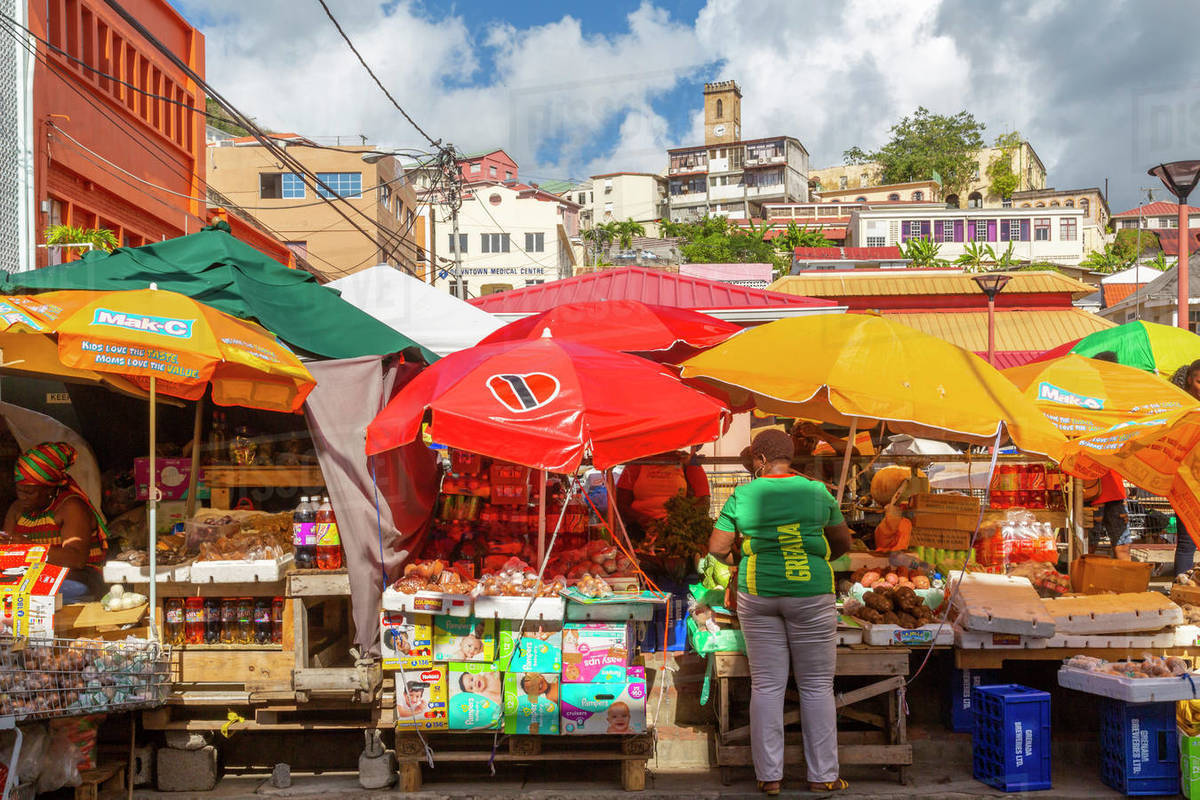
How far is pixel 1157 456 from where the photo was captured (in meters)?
7.50

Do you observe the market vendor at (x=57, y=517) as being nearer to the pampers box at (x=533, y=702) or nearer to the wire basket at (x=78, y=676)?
the wire basket at (x=78, y=676)

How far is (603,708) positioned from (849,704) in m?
1.72

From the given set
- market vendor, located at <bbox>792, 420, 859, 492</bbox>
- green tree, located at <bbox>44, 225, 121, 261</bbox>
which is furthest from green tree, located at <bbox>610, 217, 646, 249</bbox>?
market vendor, located at <bbox>792, 420, 859, 492</bbox>

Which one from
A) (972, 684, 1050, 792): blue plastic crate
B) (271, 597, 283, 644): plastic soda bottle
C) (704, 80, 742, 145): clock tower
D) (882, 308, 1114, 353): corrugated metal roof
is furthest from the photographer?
(704, 80, 742, 145): clock tower

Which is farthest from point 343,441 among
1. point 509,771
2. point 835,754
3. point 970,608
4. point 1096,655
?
point 1096,655

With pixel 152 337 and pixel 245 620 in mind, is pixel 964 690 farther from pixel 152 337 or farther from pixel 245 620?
pixel 152 337

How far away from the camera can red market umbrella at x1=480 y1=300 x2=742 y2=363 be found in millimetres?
8484

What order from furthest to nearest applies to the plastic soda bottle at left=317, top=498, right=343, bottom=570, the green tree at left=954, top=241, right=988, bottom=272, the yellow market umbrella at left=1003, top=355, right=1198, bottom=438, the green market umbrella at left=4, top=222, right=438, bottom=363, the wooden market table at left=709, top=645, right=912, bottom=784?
the green tree at left=954, top=241, right=988, bottom=272 < the yellow market umbrella at left=1003, top=355, right=1198, bottom=438 < the green market umbrella at left=4, top=222, right=438, bottom=363 < the plastic soda bottle at left=317, top=498, right=343, bottom=570 < the wooden market table at left=709, top=645, right=912, bottom=784

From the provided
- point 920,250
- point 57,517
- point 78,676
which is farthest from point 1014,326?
point 78,676

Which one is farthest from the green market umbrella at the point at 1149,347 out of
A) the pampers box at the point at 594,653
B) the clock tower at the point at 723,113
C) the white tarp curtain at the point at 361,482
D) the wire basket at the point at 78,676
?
the clock tower at the point at 723,113

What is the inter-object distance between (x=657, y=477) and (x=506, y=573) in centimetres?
265

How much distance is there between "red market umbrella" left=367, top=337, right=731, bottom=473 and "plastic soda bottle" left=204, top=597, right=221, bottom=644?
5.70 ft

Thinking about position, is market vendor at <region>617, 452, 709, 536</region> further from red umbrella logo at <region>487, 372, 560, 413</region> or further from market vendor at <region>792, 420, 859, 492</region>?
red umbrella logo at <region>487, 372, 560, 413</region>

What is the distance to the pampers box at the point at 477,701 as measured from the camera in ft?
19.7
